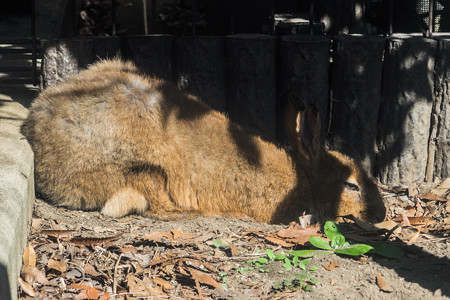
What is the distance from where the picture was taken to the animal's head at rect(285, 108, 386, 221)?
573cm

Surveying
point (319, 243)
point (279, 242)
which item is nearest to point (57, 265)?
point (279, 242)

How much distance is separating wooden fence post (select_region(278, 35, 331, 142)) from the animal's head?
76cm

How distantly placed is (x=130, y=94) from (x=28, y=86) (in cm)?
239

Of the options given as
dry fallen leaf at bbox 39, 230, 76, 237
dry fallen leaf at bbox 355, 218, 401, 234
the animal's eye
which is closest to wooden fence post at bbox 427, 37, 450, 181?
the animal's eye

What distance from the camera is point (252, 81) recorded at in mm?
6594

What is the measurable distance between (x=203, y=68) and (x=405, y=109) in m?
2.22

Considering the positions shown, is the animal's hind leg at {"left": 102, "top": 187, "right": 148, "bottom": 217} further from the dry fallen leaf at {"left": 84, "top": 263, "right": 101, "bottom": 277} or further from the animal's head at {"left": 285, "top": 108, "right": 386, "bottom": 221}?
the animal's head at {"left": 285, "top": 108, "right": 386, "bottom": 221}

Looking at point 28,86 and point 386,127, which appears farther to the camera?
point 28,86

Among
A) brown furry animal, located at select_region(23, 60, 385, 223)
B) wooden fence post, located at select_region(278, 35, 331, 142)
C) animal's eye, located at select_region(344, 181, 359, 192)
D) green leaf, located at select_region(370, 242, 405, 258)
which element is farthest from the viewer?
wooden fence post, located at select_region(278, 35, 331, 142)

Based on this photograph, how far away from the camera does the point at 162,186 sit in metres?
5.83

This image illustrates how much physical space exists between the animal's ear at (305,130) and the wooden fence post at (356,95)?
3.52 ft

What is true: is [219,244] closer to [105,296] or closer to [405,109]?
[105,296]

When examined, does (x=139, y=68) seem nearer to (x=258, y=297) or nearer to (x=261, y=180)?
(x=261, y=180)

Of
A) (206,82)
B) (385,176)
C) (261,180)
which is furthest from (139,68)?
(385,176)
